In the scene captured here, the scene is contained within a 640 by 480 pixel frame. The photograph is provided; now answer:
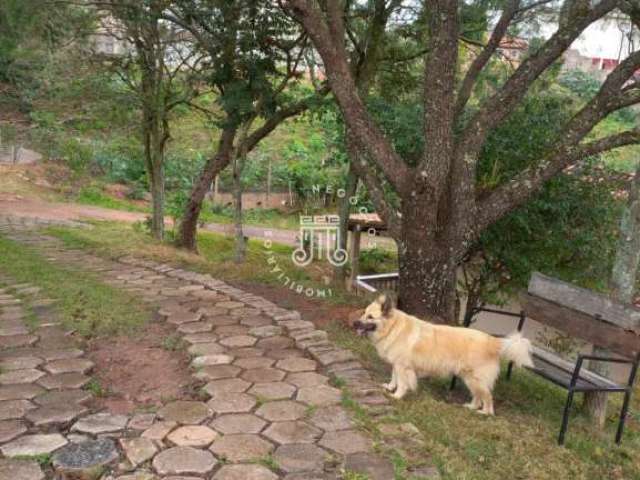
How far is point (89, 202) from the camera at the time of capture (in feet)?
62.7

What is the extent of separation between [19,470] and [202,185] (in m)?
7.86

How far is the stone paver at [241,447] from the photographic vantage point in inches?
126

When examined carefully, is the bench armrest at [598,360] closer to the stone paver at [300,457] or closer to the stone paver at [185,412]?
the stone paver at [300,457]

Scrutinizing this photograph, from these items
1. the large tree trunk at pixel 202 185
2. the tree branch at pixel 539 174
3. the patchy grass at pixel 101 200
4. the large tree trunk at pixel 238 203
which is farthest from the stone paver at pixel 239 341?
the patchy grass at pixel 101 200

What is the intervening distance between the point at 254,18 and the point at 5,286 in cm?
503

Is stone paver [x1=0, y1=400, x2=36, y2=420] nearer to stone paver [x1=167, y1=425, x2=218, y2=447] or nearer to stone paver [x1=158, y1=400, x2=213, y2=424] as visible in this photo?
stone paver [x1=158, y1=400, x2=213, y2=424]

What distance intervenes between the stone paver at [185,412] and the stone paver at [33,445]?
0.63 meters

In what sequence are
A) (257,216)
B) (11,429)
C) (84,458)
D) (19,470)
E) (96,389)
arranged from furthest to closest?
(257,216) < (96,389) < (11,429) < (84,458) < (19,470)

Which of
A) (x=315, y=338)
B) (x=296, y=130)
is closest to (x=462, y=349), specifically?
(x=315, y=338)

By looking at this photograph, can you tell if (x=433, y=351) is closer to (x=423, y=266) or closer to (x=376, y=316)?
(x=376, y=316)

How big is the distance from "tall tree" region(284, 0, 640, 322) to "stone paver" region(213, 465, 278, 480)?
2676mm

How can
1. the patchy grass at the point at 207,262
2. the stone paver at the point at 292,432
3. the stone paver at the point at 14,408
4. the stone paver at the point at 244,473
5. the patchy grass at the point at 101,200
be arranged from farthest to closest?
the patchy grass at the point at 101,200 → the patchy grass at the point at 207,262 → the stone paver at the point at 14,408 → the stone paver at the point at 292,432 → the stone paver at the point at 244,473

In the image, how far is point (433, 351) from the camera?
424 cm

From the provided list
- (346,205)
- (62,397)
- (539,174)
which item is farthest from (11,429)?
(346,205)
